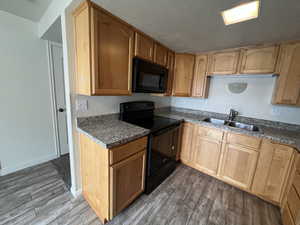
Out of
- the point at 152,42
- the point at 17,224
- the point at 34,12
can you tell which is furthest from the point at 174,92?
the point at 17,224

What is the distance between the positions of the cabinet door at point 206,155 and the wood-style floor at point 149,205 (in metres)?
0.26

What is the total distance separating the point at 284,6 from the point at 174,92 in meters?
1.74

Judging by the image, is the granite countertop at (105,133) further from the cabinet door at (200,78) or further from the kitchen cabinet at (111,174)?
the cabinet door at (200,78)

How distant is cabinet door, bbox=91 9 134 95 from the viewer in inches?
50.0

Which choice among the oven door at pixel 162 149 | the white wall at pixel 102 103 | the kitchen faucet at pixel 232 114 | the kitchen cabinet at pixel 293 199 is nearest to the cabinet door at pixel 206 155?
the oven door at pixel 162 149

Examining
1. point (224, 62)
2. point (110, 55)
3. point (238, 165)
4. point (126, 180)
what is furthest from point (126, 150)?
point (224, 62)

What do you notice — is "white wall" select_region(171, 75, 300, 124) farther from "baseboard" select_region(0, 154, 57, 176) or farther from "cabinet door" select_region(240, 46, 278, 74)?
"baseboard" select_region(0, 154, 57, 176)

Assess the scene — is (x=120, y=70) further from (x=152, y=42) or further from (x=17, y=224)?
(x=17, y=224)

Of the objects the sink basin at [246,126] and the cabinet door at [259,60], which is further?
the sink basin at [246,126]

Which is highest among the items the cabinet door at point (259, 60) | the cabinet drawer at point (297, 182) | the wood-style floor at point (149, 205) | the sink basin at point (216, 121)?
the cabinet door at point (259, 60)

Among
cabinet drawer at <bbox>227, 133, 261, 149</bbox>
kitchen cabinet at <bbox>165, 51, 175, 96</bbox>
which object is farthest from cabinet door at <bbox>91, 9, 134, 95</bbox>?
cabinet drawer at <bbox>227, 133, 261, 149</bbox>

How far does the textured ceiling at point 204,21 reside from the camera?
112 centimetres

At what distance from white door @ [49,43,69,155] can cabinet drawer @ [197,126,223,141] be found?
263 centimetres

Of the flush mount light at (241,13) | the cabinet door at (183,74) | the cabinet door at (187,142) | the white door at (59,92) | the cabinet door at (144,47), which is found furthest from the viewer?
the cabinet door at (183,74)
